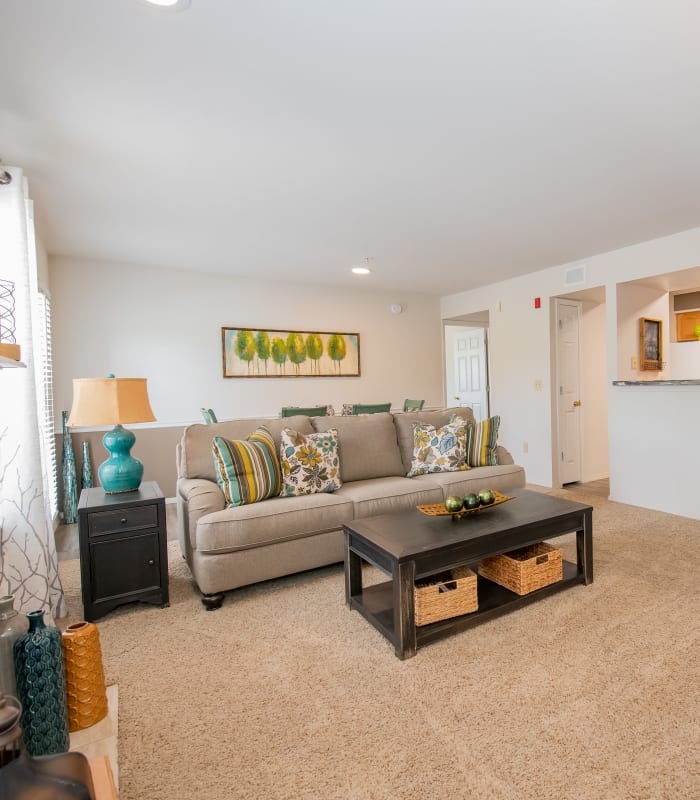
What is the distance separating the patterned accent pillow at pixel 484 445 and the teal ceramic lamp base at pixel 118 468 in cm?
241

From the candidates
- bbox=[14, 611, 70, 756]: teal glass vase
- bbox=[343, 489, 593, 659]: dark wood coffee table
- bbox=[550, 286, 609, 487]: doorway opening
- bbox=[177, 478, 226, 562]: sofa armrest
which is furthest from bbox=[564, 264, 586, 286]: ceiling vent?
bbox=[14, 611, 70, 756]: teal glass vase

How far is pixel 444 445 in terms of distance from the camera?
354cm

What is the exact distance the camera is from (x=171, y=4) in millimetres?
1443

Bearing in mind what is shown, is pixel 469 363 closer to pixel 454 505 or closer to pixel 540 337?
pixel 540 337

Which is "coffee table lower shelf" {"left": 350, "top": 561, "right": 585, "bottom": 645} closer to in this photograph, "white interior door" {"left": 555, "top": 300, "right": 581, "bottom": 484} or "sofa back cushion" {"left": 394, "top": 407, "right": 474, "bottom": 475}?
"sofa back cushion" {"left": 394, "top": 407, "right": 474, "bottom": 475}

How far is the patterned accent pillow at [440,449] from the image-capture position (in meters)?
3.50

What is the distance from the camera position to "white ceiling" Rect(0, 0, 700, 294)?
61.7 inches

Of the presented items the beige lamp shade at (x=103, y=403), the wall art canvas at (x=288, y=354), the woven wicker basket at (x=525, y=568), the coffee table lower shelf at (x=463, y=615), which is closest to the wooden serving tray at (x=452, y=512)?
the woven wicker basket at (x=525, y=568)

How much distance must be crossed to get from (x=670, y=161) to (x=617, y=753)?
114 inches

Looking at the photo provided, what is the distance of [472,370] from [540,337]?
6.06 feet

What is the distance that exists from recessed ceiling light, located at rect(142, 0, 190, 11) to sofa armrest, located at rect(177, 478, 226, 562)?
84.6 inches

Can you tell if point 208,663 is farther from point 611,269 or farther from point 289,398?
point 611,269

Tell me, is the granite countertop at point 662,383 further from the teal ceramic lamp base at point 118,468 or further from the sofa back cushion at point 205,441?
the teal ceramic lamp base at point 118,468

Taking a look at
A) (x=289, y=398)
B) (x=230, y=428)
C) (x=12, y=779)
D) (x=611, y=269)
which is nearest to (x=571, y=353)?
(x=611, y=269)
